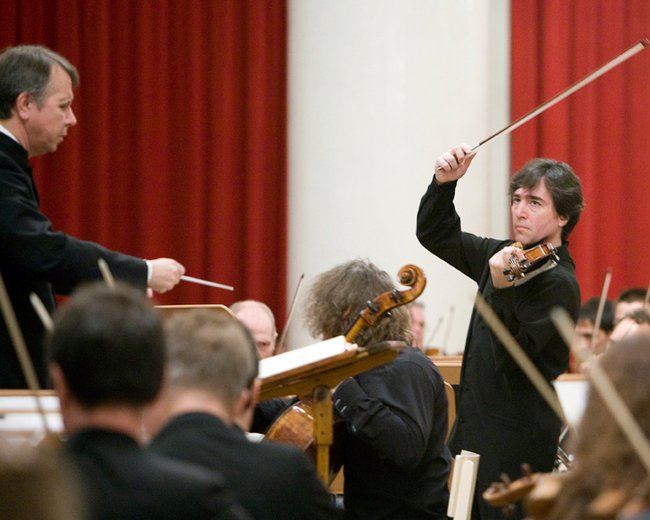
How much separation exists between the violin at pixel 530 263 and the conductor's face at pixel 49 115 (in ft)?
4.15

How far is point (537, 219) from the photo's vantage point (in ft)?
11.8

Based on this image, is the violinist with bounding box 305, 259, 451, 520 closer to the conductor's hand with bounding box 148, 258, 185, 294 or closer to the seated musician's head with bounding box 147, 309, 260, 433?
the conductor's hand with bounding box 148, 258, 185, 294

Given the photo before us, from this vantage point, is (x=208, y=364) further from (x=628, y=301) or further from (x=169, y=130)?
(x=169, y=130)

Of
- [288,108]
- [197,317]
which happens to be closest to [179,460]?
[197,317]

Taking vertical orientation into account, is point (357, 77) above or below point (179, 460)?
above

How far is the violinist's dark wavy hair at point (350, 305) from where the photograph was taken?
10.8ft

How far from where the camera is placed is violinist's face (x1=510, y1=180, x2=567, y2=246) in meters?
3.60

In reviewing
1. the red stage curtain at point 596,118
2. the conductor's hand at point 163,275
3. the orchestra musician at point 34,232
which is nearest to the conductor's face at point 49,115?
the orchestra musician at point 34,232

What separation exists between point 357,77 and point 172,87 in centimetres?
129

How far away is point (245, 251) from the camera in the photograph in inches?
254

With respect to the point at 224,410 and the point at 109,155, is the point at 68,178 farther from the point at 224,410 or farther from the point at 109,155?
the point at 224,410

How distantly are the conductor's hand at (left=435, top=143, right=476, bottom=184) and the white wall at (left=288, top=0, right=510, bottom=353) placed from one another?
1.77 metres

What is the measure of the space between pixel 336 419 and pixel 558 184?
1048mm

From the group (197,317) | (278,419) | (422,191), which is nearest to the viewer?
(197,317)
